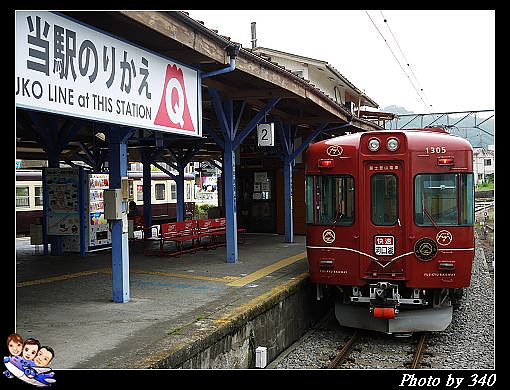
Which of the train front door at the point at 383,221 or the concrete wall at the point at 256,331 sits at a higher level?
the train front door at the point at 383,221

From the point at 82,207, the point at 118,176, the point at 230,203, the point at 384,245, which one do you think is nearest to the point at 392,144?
the point at 384,245

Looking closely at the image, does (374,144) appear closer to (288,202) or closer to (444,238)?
(444,238)

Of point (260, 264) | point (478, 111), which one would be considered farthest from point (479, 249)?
point (260, 264)

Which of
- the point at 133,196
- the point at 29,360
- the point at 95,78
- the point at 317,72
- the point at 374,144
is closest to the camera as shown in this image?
the point at 29,360

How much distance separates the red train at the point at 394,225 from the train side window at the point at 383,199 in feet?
0.04

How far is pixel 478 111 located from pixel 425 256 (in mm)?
17105

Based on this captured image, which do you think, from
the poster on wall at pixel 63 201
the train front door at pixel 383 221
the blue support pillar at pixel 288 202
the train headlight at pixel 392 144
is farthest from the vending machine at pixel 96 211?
the train headlight at pixel 392 144

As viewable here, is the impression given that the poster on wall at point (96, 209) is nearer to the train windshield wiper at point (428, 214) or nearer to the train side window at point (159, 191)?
the train windshield wiper at point (428, 214)

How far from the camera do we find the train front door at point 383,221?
7.77 metres

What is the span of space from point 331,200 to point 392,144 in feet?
3.83

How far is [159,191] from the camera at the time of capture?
2670 centimetres

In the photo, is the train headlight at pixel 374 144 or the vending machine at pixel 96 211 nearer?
the train headlight at pixel 374 144

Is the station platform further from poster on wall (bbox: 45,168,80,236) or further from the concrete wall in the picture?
poster on wall (bbox: 45,168,80,236)

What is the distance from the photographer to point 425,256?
7.60 meters
